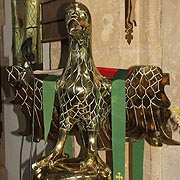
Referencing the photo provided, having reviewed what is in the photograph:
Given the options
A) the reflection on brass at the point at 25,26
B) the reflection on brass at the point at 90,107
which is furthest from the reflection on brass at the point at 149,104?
the reflection on brass at the point at 25,26

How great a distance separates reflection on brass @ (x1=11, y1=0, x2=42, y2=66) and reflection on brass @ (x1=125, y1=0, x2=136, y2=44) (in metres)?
0.40

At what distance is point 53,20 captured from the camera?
47.7 inches

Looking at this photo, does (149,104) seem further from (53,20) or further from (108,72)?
(53,20)

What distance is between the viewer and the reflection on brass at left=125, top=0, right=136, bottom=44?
3.22 ft

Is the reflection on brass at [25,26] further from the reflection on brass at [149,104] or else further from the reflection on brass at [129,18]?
the reflection on brass at [149,104]

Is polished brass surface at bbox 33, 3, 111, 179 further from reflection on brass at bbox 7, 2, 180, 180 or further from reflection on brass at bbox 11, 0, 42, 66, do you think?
reflection on brass at bbox 11, 0, 42, 66

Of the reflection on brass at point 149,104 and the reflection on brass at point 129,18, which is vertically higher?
the reflection on brass at point 129,18

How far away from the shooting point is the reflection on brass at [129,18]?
3.22 ft

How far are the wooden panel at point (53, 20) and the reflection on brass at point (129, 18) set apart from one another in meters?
0.20

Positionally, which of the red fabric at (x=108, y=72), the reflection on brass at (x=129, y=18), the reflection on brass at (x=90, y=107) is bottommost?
the reflection on brass at (x=90, y=107)

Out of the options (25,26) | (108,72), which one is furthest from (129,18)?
(25,26)

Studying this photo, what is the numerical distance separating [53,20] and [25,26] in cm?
29

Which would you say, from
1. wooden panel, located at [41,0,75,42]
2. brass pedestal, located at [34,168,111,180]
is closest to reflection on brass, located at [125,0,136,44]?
wooden panel, located at [41,0,75,42]

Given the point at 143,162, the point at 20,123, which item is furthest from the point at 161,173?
the point at 20,123
